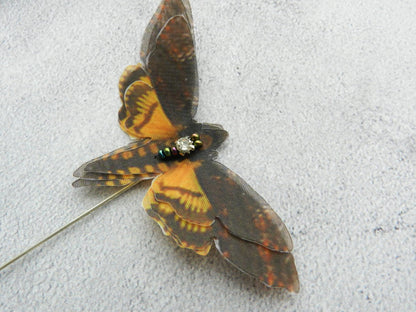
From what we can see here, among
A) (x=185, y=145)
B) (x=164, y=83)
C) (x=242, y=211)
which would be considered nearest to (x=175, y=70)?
(x=164, y=83)

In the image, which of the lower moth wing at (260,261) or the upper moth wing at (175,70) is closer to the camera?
the lower moth wing at (260,261)

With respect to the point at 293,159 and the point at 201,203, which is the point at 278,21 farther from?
the point at 201,203

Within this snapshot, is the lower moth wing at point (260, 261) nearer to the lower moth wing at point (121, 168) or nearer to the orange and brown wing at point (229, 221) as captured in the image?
the orange and brown wing at point (229, 221)

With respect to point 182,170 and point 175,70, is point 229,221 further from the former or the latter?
point 175,70

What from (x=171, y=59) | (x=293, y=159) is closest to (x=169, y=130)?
(x=171, y=59)

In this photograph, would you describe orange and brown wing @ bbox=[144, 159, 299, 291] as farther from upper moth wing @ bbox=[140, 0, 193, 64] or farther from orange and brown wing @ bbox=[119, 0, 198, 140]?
upper moth wing @ bbox=[140, 0, 193, 64]

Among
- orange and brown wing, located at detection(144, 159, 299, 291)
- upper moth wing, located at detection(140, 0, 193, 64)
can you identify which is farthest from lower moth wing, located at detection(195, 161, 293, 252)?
upper moth wing, located at detection(140, 0, 193, 64)

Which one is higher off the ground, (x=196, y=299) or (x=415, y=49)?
(x=415, y=49)

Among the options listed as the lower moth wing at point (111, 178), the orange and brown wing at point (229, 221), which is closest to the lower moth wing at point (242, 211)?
the orange and brown wing at point (229, 221)
